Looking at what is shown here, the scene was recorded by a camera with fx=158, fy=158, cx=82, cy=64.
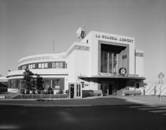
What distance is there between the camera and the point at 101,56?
37.4m

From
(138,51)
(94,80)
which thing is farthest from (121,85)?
(138,51)

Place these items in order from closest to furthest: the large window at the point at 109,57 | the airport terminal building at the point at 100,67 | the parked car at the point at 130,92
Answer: the airport terminal building at the point at 100,67 < the parked car at the point at 130,92 < the large window at the point at 109,57

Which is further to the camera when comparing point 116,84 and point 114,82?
point 116,84

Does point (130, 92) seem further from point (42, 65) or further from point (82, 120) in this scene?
point (82, 120)

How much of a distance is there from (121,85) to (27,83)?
69.8 feet

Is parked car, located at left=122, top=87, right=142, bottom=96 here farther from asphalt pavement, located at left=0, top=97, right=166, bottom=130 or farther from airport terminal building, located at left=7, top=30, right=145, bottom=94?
asphalt pavement, located at left=0, top=97, right=166, bottom=130

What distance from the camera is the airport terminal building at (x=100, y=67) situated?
33.6 metres

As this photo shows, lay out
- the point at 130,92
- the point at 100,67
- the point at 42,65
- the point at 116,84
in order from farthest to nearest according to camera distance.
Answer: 1. the point at 42,65
2. the point at 116,84
3. the point at 100,67
4. the point at 130,92

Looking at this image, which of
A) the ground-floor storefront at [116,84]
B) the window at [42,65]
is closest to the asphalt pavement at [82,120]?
the ground-floor storefront at [116,84]

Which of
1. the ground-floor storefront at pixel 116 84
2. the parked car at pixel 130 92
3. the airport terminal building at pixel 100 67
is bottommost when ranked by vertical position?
the parked car at pixel 130 92

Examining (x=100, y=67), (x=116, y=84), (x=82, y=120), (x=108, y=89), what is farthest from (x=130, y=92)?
(x=82, y=120)

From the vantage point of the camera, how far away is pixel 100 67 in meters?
34.9

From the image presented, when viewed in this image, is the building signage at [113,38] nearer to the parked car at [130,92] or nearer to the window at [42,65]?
Result: the parked car at [130,92]

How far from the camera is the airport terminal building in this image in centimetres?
3356
